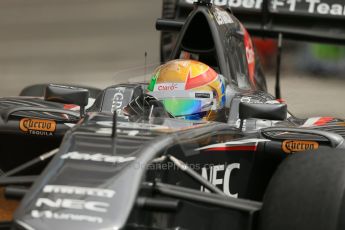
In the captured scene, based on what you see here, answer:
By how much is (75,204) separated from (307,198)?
0.96 metres

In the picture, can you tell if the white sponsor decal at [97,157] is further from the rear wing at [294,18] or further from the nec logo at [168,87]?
the rear wing at [294,18]

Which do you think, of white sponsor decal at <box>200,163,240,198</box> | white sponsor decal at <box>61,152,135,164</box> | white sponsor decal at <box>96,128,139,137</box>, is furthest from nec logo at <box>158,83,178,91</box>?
white sponsor decal at <box>61,152,135,164</box>

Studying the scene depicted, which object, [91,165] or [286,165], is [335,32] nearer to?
[286,165]

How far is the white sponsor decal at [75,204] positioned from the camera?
9.15 ft

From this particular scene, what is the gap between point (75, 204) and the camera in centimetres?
280

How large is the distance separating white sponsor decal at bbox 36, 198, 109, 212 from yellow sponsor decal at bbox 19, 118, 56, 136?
1.70 m

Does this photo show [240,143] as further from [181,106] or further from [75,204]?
[75,204]

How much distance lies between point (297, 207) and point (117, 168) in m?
0.74

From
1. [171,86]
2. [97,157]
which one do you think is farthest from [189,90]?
[97,157]

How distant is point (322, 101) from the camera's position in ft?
28.1

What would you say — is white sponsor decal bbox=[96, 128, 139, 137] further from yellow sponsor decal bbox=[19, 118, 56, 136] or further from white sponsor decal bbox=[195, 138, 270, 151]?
yellow sponsor decal bbox=[19, 118, 56, 136]

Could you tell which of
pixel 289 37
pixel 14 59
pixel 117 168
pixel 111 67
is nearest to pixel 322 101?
pixel 289 37

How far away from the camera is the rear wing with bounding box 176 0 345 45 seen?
7.04 meters

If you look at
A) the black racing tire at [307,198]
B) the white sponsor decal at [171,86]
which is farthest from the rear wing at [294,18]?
A: the black racing tire at [307,198]
